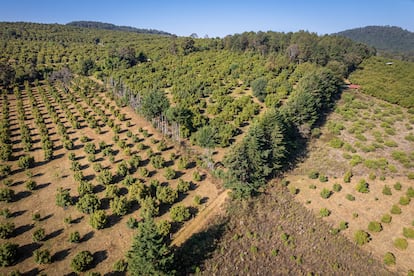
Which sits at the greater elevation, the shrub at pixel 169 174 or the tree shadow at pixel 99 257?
the shrub at pixel 169 174

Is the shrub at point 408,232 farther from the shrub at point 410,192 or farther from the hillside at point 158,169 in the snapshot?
the shrub at point 410,192

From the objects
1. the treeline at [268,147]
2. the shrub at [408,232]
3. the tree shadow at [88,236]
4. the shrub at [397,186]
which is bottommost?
the tree shadow at [88,236]

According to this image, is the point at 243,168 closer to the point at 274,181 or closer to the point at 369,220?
the point at 274,181

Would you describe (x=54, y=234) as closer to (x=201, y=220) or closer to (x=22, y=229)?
(x=22, y=229)

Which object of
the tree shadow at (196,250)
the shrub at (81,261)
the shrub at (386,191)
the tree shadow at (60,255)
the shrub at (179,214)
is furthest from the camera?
the shrub at (386,191)

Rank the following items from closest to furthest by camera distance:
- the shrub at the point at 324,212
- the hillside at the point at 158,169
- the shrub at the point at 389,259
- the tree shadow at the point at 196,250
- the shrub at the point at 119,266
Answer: the shrub at the point at 119,266 → the tree shadow at the point at 196,250 → the shrub at the point at 389,259 → the hillside at the point at 158,169 → the shrub at the point at 324,212

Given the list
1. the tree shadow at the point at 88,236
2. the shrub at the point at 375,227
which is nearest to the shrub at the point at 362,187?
the shrub at the point at 375,227

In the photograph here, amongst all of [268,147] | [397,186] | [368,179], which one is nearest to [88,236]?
[268,147]
